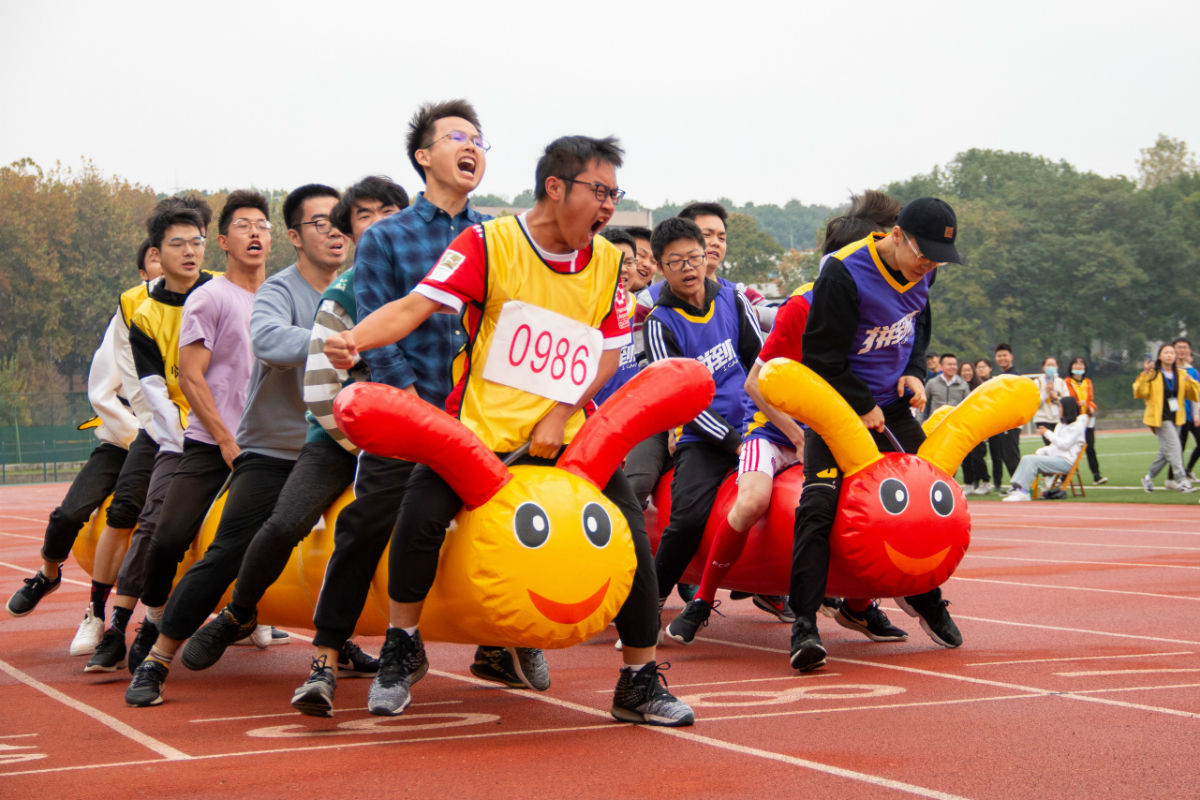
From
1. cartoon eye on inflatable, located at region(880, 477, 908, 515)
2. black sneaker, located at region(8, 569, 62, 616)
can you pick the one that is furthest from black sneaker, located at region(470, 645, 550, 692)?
black sneaker, located at region(8, 569, 62, 616)

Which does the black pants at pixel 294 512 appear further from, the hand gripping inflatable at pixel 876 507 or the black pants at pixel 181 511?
the hand gripping inflatable at pixel 876 507

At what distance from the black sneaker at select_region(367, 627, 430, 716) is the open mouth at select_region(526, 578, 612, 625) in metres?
0.55

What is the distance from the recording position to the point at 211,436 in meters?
6.08

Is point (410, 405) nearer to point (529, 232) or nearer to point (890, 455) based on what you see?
point (529, 232)

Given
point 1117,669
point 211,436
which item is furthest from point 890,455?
point 211,436

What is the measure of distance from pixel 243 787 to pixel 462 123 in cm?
281

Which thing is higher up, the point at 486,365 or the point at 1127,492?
the point at 486,365

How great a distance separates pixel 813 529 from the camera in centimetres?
588

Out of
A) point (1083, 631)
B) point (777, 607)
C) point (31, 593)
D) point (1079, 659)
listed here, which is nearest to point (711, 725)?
point (1079, 659)

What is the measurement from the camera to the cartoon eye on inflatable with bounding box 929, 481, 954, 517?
5.86 metres

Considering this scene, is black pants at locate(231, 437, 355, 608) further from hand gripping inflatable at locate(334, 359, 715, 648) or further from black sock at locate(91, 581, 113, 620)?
black sock at locate(91, 581, 113, 620)

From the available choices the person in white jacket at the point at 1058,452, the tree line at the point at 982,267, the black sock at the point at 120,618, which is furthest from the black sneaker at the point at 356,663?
the tree line at the point at 982,267

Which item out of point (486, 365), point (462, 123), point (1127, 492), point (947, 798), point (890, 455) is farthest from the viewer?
point (1127, 492)

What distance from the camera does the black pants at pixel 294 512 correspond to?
5.21m
